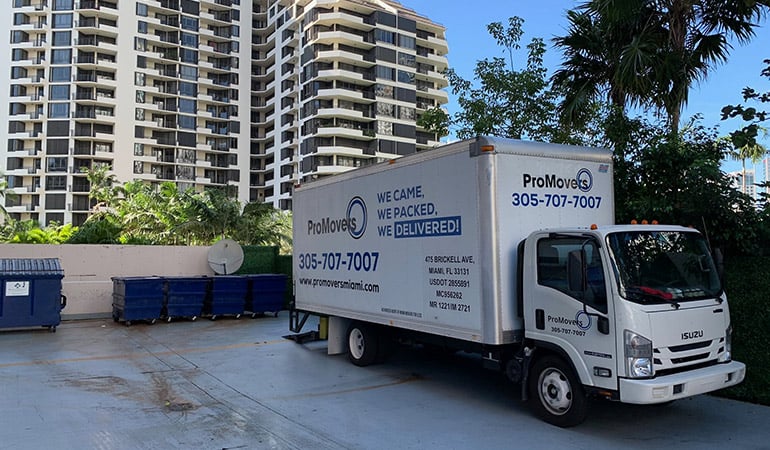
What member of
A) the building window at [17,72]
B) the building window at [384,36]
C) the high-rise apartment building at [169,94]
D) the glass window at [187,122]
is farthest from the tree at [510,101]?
the building window at [17,72]

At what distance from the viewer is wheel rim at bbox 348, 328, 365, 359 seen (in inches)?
411

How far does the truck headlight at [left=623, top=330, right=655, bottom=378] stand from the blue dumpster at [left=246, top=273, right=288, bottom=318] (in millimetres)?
13452

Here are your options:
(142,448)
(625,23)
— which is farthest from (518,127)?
(142,448)

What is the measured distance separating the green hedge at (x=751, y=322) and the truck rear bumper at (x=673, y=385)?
169 centimetres

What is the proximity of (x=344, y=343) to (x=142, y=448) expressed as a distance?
5470mm

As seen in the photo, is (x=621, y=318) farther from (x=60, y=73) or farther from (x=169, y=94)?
(x=60, y=73)

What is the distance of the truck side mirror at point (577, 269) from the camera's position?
21.0 ft

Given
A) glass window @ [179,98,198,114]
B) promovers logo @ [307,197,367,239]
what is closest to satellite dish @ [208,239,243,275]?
promovers logo @ [307,197,367,239]

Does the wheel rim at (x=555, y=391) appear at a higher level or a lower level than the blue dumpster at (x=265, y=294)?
lower

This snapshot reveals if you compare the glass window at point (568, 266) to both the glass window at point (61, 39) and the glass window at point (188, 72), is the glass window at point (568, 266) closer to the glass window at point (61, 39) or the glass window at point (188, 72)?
the glass window at point (188, 72)

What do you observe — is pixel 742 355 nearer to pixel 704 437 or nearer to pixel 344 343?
pixel 704 437

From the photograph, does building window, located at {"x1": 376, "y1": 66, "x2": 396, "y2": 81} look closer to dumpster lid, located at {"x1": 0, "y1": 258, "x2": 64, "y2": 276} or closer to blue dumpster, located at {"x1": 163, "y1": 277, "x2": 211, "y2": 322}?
blue dumpster, located at {"x1": 163, "y1": 277, "x2": 211, "y2": 322}

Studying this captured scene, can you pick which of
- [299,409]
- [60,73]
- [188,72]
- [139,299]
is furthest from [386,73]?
[299,409]

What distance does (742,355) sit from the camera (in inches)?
313
